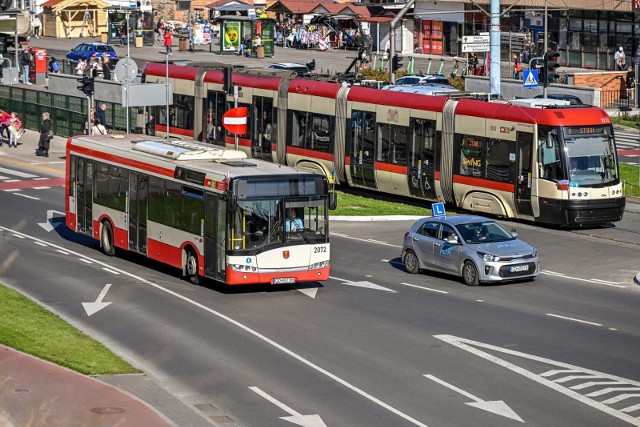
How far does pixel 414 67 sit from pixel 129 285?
57495 millimetres

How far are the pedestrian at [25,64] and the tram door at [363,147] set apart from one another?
123ft

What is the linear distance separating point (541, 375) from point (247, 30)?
228 feet

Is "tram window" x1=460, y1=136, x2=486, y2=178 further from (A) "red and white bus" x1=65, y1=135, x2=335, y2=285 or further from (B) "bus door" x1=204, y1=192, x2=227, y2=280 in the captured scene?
(B) "bus door" x1=204, y1=192, x2=227, y2=280

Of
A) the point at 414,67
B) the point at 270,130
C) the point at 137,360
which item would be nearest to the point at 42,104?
the point at 270,130

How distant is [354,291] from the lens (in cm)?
2744

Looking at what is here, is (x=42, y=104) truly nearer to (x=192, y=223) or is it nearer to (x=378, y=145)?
(x=378, y=145)

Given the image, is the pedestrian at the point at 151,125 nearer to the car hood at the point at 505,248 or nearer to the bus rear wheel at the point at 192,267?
the bus rear wheel at the point at 192,267

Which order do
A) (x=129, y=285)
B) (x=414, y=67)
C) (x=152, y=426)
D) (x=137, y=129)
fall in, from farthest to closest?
1. (x=414, y=67)
2. (x=137, y=129)
3. (x=129, y=285)
4. (x=152, y=426)

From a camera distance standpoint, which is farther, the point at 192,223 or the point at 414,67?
the point at 414,67

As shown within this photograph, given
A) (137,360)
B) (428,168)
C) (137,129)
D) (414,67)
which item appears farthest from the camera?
(414,67)

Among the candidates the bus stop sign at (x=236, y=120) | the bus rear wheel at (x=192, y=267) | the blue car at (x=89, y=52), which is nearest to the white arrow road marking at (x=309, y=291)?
the bus rear wheel at (x=192, y=267)

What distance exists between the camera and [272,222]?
26.1 metres

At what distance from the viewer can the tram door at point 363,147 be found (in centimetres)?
4053

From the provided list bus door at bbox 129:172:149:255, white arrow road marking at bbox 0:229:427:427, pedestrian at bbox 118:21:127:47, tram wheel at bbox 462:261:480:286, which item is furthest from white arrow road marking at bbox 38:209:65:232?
pedestrian at bbox 118:21:127:47
